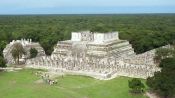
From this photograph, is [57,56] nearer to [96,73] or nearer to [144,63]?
[96,73]

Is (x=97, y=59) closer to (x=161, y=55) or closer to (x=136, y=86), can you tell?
(x=161, y=55)

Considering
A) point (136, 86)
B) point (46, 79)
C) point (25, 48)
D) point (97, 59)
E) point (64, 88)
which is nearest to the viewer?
point (136, 86)

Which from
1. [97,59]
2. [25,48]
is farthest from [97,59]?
[25,48]

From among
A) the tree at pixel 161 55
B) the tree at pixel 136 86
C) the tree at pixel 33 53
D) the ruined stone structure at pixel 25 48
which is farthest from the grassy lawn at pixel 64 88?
the tree at pixel 33 53

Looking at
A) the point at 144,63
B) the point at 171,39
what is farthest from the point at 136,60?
the point at 171,39

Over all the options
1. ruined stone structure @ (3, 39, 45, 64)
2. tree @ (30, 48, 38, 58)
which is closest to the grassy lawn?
ruined stone structure @ (3, 39, 45, 64)

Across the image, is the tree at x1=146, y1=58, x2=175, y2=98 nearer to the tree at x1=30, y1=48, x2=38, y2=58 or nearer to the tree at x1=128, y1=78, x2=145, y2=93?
the tree at x1=128, y1=78, x2=145, y2=93
